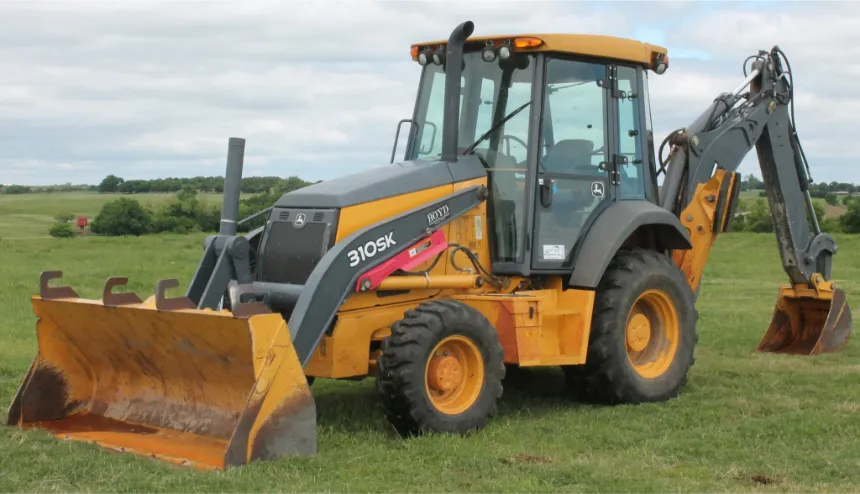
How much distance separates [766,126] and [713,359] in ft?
7.94

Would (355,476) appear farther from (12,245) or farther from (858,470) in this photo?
(12,245)

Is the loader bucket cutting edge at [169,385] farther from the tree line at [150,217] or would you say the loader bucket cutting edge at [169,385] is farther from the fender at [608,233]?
the tree line at [150,217]

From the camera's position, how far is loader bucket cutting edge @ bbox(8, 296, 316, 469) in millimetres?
6824

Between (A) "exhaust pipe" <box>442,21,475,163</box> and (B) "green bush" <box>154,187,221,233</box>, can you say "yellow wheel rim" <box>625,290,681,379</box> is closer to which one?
(A) "exhaust pipe" <box>442,21,475,163</box>

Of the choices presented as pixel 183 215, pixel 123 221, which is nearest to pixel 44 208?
pixel 123 221

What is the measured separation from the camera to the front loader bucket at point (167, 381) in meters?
6.83

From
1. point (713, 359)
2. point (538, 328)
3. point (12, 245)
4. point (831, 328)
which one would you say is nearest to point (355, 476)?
point (538, 328)

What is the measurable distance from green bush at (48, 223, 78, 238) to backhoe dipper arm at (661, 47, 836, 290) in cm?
2420

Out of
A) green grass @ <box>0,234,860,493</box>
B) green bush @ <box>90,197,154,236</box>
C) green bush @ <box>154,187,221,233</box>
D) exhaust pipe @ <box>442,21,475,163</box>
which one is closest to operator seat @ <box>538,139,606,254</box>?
exhaust pipe @ <box>442,21,475,163</box>

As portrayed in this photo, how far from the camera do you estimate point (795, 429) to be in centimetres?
772

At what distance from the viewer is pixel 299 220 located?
26.8ft

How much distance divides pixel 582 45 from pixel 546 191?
4.09 feet

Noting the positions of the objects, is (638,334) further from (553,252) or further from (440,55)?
(440,55)

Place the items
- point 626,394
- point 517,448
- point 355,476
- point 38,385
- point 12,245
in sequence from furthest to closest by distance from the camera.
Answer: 1. point 12,245
2. point 626,394
3. point 38,385
4. point 517,448
5. point 355,476
